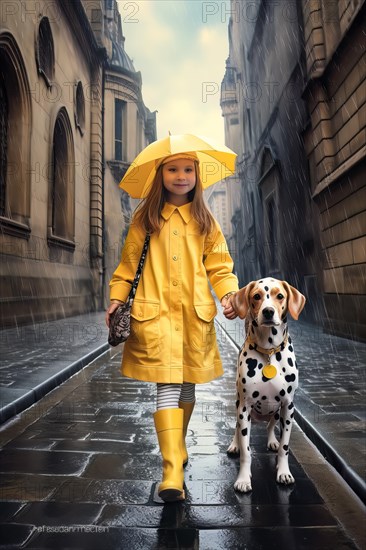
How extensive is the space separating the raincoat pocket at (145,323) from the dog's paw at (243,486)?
968 millimetres

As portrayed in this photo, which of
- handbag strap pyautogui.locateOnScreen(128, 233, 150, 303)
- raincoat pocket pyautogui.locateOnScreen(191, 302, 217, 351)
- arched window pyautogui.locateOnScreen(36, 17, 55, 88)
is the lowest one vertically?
raincoat pocket pyautogui.locateOnScreen(191, 302, 217, 351)

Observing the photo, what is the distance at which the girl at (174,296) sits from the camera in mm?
2650

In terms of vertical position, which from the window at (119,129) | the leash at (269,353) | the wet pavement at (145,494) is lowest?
the wet pavement at (145,494)

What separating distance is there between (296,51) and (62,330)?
11.0 metres

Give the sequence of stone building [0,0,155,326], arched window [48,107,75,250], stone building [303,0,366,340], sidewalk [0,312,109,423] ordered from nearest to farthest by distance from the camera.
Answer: sidewalk [0,312,109,423], stone building [303,0,366,340], stone building [0,0,155,326], arched window [48,107,75,250]

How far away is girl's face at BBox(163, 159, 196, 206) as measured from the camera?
2896 mm

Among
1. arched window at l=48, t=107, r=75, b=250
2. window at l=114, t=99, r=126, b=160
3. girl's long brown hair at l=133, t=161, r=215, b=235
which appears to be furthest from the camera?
window at l=114, t=99, r=126, b=160

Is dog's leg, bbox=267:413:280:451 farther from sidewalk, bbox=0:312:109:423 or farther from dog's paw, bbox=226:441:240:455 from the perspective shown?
sidewalk, bbox=0:312:109:423

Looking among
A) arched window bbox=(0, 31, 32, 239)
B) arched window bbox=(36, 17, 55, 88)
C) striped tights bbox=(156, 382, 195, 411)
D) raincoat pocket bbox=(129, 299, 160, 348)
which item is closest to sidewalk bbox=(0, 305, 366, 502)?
striped tights bbox=(156, 382, 195, 411)

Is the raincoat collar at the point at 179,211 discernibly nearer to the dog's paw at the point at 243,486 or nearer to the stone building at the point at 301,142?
the dog's paw at the point at 243,486

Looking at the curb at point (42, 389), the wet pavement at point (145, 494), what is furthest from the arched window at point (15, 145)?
the wet pavement at point (145, 494)

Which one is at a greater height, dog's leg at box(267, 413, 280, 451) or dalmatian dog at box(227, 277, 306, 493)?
dalmatian dog at box(227, 277, 306, 493)

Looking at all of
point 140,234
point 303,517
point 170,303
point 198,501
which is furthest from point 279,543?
point 140,234

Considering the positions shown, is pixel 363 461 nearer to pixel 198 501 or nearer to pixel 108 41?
pixel 198 501
